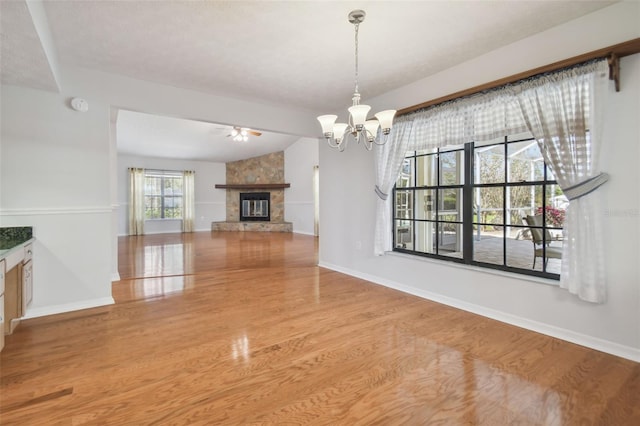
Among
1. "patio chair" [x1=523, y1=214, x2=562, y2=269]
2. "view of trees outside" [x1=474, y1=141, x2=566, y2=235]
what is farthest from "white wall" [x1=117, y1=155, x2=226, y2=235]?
"patio chair" [x1=523, y1=214, x2=562, y2=269]

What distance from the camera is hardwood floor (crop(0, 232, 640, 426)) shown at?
1667 mm

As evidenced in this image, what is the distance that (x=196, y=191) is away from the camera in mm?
11453

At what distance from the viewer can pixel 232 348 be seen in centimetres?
239

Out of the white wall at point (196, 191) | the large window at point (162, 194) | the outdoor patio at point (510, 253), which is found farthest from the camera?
the large window at point (162, 194)

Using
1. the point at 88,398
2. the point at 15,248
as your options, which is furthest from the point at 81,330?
the point at 88,398

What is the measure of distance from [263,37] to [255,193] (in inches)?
375

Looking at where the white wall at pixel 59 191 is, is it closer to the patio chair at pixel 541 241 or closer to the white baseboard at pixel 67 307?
the white baseboard at pixel 67 307

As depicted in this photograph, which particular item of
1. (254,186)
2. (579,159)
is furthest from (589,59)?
(254,186)

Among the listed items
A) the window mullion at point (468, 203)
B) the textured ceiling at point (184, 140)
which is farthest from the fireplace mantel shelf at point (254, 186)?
the window mullion at point (468, 203)

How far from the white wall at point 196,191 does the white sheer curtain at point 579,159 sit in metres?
11.0

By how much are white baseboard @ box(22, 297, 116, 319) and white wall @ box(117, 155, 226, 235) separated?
26.1 feet

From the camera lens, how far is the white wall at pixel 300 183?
1030 cm

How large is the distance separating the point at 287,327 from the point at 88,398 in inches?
58.0

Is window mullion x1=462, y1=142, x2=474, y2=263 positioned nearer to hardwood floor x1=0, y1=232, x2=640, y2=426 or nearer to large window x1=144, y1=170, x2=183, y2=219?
hardwood floor x1=0, y1=232, x2=640, y2=426
